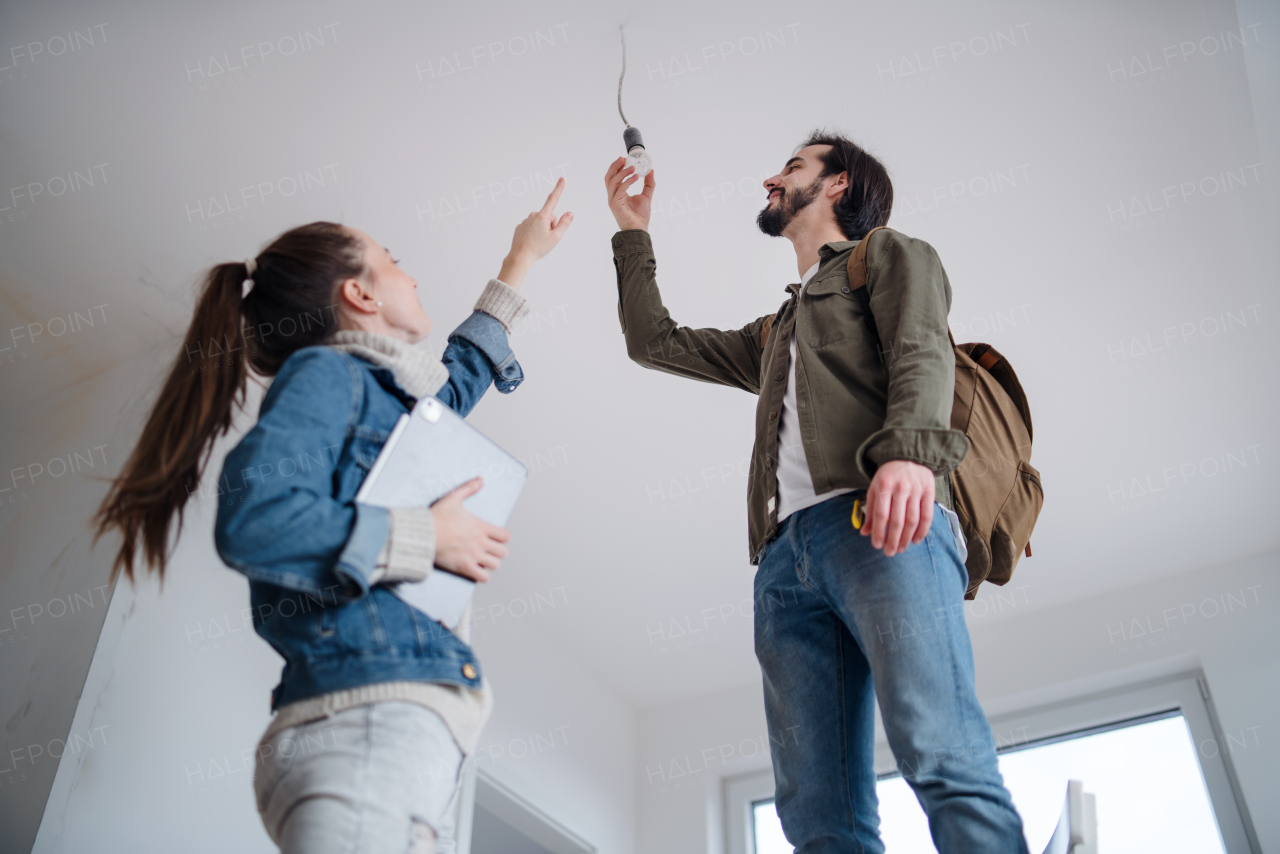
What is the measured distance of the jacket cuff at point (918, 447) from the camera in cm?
101

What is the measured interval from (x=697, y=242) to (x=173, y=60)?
112 centimetres

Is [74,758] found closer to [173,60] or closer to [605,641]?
[173,60]

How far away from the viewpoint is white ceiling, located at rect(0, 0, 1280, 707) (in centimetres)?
182

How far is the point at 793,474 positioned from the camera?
1.18 meters

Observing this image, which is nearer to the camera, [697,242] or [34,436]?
[697,242]

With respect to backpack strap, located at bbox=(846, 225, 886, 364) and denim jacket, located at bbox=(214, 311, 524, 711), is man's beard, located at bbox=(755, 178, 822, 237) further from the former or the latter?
denim jacket, located at bbox=(214, 311, 524, 711)

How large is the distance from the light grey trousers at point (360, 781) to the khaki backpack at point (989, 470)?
0.71 metres

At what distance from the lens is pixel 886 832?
304 cm

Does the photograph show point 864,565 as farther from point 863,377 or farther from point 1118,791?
point 1118,791

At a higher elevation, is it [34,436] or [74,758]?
[34,436]

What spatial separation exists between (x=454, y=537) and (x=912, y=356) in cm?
56

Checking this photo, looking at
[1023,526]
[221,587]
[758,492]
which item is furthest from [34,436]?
[1023,526]

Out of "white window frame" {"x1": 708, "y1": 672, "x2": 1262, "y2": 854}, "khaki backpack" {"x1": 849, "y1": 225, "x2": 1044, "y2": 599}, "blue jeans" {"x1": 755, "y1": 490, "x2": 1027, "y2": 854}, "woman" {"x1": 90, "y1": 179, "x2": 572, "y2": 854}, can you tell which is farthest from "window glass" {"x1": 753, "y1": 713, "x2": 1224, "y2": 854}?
"woman" {"x1": 90, "y1": 179, "x2": 572, "y2": 854}

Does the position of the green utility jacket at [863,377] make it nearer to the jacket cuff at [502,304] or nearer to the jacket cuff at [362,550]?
the jacket cuff at [502,304]
